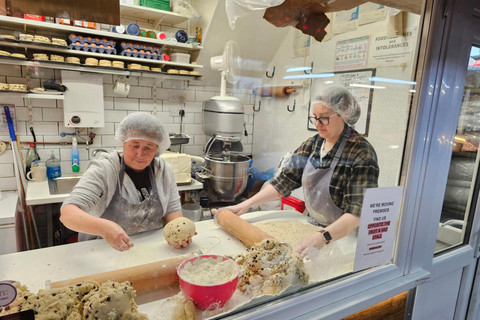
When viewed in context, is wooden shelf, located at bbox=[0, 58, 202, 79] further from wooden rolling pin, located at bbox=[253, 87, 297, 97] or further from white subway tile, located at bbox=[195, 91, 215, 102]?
wooden rolling pin, located at bbox=[253, 87, 297, 97]

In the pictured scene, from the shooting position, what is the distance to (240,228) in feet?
3.53

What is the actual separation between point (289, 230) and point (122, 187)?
2.16 ft

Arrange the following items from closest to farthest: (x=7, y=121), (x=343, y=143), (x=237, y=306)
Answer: (x=237, y=306), (x=7, y=121), (x=343, y=143)

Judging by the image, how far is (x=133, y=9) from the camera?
0.77m

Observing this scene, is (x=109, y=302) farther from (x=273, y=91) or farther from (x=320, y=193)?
(x=273, y=91)

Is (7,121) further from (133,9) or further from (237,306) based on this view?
(237,306)

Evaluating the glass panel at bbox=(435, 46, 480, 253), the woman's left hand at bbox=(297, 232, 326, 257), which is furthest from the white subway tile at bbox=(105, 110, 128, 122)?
the glass panel at bbox=(435, 46, 480, 253)

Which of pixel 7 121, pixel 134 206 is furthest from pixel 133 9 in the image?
pixel 134 206

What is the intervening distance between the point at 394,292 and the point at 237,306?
22.0 inches

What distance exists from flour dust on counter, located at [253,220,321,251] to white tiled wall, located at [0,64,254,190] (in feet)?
1.30

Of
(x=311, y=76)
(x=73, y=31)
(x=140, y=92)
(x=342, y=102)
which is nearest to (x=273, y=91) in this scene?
(x=311, y=76)

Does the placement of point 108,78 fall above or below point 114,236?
above

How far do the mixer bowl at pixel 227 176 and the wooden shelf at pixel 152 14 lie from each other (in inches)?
20.3

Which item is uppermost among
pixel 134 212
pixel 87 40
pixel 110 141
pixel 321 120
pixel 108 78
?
pixel 87 40
